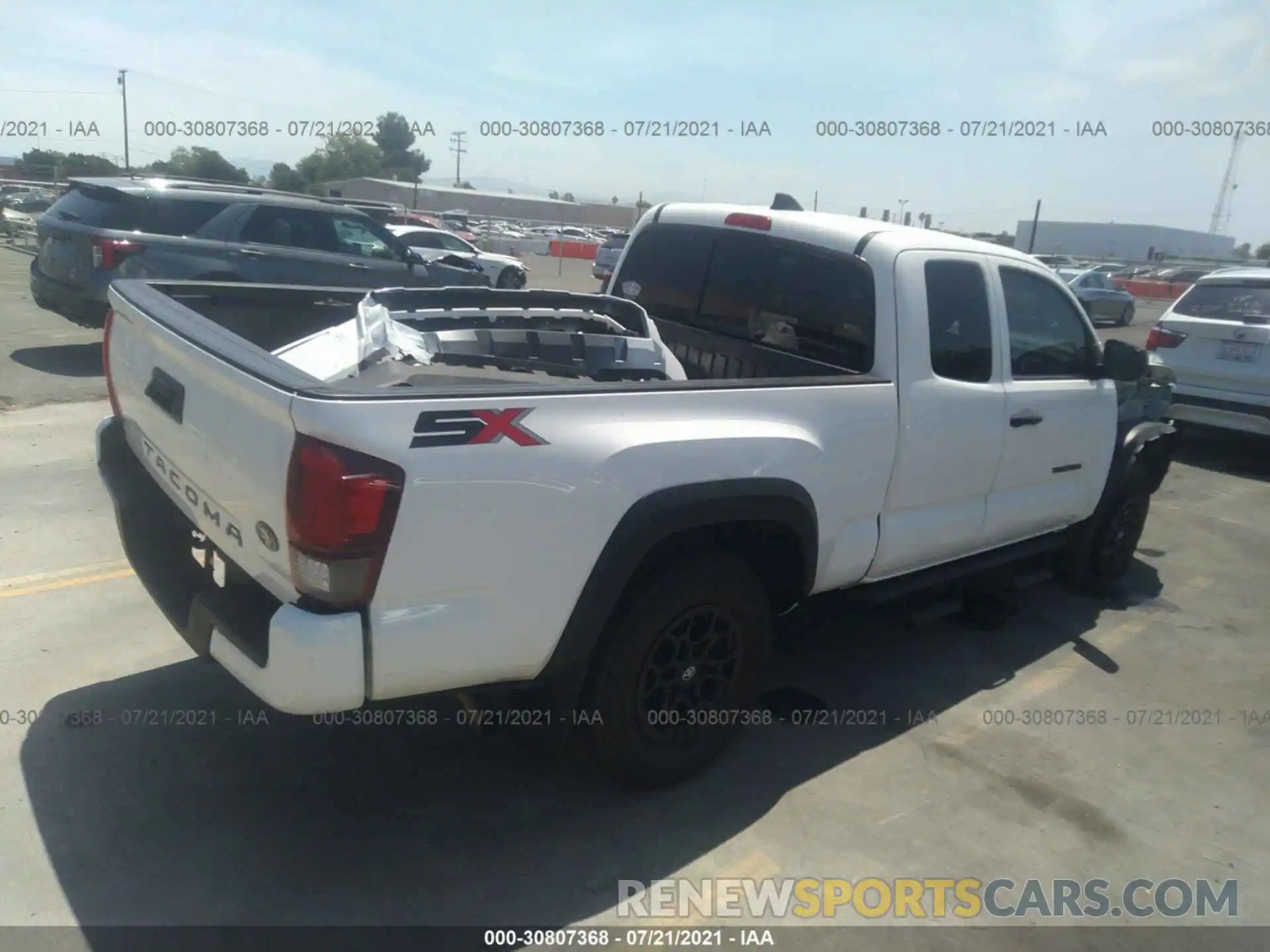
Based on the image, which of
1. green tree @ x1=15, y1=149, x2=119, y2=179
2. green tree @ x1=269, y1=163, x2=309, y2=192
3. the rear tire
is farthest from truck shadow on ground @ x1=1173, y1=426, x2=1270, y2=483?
green tree @ x1=269, y1=163, x2=309, y2=192

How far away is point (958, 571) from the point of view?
4.52m

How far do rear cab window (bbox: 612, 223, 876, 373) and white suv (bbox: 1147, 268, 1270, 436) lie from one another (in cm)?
588

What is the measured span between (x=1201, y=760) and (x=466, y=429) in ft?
11.5

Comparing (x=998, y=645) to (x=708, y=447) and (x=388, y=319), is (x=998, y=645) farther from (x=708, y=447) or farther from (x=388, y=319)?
(x=388, y=319)

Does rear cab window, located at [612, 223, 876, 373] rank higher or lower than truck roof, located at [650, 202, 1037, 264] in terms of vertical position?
lower

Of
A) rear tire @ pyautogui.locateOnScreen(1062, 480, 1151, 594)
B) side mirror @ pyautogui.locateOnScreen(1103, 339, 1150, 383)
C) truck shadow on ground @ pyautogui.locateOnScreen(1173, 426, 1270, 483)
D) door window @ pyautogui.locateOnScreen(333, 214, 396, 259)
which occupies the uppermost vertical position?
side mirror @ pyautogui.locateOnScreen(1103, 339, 1150, 383)

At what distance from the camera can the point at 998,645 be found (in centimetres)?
514

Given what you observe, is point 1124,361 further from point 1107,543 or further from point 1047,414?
point 1107,543

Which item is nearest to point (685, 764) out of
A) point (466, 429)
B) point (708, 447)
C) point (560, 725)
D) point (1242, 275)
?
point (560, 725)

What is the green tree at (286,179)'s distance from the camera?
162ft

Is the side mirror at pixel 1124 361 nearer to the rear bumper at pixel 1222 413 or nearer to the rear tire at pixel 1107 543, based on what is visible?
the rear tire at pixel 1107 543

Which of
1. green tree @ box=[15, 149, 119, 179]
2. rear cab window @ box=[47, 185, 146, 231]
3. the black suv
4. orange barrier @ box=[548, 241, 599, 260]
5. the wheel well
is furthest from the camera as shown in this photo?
orange barrier @ box=[548, 241, 599, 260]

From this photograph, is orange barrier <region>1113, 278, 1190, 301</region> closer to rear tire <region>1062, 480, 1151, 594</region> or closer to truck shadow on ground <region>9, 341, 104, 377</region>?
rear tire <region>1062, 480, 1151, 594</region>

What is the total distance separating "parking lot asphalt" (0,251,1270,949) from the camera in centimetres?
295
